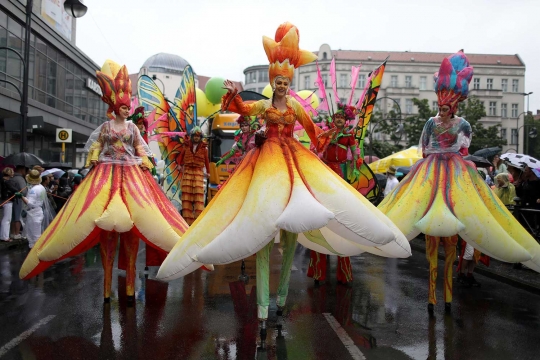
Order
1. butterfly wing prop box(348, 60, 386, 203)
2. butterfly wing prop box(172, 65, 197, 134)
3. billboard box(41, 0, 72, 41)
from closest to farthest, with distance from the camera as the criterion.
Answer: butterfly wing prop box(348, 60, 386, 203) < butterfly wing prop box(172, 65, 197, 134) < billboard box(41, 0, 72, 41)

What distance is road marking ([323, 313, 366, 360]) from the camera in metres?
4.36

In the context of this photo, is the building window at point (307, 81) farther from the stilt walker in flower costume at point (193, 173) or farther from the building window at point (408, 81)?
the stilt walker in flower costume at point (193, 173)

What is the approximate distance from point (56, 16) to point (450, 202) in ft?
86.8

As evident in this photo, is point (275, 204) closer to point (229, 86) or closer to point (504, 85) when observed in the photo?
point (229, 86)

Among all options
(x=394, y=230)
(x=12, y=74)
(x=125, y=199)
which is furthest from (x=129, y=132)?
(x=12, y=74)

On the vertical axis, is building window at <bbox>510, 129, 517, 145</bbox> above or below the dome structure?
below

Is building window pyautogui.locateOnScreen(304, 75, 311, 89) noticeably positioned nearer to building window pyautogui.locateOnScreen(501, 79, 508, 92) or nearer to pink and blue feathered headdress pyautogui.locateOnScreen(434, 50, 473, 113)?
building window pyautogui.locateOnScreen(501, 79, 508, 92)

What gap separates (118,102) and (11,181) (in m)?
7.03

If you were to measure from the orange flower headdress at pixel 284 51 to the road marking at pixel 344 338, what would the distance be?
7.88 ft

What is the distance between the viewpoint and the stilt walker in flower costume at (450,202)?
5.26 m

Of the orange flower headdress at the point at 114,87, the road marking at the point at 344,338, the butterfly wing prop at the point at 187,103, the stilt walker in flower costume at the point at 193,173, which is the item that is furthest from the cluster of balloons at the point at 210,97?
the road marking at the point at 344,338

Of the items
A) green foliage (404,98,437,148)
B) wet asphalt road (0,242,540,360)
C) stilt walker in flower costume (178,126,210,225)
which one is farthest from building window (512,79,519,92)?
stilt walker in flower costume (178,126,210,225)

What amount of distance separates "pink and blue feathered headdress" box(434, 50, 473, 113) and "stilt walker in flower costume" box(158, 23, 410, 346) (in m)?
1.78

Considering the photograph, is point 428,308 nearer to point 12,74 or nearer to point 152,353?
point 152,353
